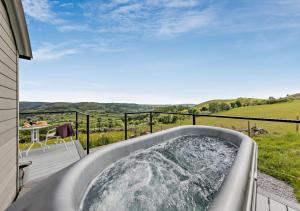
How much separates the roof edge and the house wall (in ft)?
0.33

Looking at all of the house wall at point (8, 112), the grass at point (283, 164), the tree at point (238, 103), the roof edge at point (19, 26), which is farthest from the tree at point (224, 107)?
the house wall at point (8, 112)

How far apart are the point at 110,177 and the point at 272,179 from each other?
301 centimetres

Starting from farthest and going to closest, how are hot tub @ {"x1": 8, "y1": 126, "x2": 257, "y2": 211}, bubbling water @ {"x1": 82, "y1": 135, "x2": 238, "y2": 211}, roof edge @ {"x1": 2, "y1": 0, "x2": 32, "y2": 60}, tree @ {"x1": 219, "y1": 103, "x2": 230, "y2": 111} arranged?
tree @ {"x1": 219, "y1": 103, "x2": 230, "y2": 111}, roof edge @ {"x1": 2, "y1": 0, "x2": 32, "y2": 60}, bubbling water @ {"x1": 82, "y1": 135, "x2": 238, "y2": 211}, hot tub @ {"x1": 8, "y1": 126, "x2": 257, "y2": 211}

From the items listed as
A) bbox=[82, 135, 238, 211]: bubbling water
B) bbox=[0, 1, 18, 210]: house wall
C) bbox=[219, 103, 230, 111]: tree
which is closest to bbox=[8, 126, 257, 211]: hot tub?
bbox=[82, 135, 238, 211]: bubbling water

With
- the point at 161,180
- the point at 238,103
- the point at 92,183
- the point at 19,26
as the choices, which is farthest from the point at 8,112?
the point at 238,103

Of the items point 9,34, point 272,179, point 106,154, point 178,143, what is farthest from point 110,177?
point 272,179

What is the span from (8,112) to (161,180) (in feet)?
5.91

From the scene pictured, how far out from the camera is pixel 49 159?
169 inches

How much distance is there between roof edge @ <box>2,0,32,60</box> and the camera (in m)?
2.50

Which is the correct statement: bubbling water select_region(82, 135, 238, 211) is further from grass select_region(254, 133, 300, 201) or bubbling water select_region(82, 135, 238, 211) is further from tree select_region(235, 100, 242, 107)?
tree select_region(235, 100, 242, 107)

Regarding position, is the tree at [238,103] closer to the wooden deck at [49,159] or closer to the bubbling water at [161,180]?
the wooden deck at [49,159]

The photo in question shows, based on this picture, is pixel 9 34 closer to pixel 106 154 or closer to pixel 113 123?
pixel 106 154

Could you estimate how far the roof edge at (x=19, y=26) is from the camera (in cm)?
250

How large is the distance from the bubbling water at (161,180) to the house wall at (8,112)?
119cm
